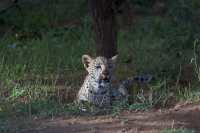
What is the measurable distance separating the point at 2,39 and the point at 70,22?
250cm

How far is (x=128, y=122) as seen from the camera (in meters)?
7.12

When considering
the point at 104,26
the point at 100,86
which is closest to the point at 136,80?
the point at 100,86

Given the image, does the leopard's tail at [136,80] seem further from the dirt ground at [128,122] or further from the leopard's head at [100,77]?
the dirt ground at [128,122]

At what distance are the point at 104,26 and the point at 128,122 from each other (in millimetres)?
3032

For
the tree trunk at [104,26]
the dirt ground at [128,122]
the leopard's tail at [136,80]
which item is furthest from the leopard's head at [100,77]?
the tree trunk at [104,26]

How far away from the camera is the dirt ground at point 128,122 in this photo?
695 cm

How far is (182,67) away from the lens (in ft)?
31.8

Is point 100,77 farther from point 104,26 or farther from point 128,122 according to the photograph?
point 104,26

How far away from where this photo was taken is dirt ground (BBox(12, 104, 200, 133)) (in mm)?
6953

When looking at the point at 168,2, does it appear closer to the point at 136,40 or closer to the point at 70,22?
the point at 136,40

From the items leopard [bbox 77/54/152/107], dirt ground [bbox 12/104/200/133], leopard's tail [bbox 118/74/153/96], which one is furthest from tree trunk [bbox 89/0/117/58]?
dirt ground [bbox 12/104/200/133]

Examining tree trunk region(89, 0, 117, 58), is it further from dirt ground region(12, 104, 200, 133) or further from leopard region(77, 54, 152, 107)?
dirt ground region(12, 104, 200, 133)

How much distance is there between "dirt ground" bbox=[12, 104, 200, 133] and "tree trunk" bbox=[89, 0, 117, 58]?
8.52 feet

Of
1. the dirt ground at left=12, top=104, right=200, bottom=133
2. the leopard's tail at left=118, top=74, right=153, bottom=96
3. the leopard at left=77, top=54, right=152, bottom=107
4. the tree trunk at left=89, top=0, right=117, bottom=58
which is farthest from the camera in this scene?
the tree trunk at left=89, top=0, right=117, bottom=58
